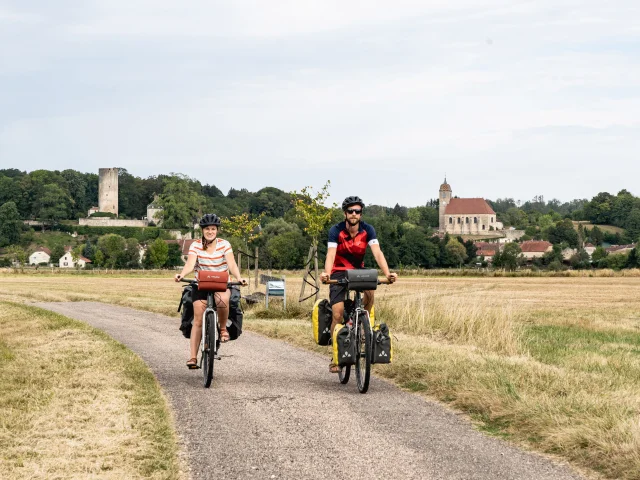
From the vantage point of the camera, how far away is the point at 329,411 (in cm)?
862

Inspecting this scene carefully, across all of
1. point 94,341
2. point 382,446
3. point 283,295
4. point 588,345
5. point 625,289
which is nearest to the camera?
point 382,446

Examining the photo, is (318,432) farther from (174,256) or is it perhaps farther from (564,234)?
(564,234)

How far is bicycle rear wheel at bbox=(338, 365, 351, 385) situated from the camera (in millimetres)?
10266

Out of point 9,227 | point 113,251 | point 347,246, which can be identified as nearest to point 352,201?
point 347,246

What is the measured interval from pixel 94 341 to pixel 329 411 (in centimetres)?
788

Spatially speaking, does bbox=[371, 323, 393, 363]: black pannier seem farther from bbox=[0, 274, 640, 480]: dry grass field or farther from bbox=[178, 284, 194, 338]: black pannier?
bbox=[178, 284, 194, 338]: black pannier

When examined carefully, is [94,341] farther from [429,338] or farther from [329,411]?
[329,411]

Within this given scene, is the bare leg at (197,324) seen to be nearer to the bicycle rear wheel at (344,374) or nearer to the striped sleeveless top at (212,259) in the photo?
the striped sleeveless top at (212,259)

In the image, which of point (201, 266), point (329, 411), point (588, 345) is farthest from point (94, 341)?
point (588, 345)

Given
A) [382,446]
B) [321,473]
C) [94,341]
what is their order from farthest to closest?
1. [94,341]
2. [382,446]
3. [321,473]

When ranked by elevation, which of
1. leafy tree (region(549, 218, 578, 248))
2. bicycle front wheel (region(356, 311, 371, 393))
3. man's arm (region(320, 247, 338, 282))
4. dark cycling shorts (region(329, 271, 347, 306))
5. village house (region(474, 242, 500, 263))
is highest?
leafy tree (region(549, 218, 578, 248))

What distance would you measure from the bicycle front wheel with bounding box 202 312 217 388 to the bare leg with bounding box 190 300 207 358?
0.58 ft

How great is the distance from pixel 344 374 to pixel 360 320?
2.99ft

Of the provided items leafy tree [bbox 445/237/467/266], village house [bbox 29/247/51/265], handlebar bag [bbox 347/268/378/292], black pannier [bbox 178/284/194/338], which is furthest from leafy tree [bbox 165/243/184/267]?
handlebar bag [bbox 347/268/378/292]
